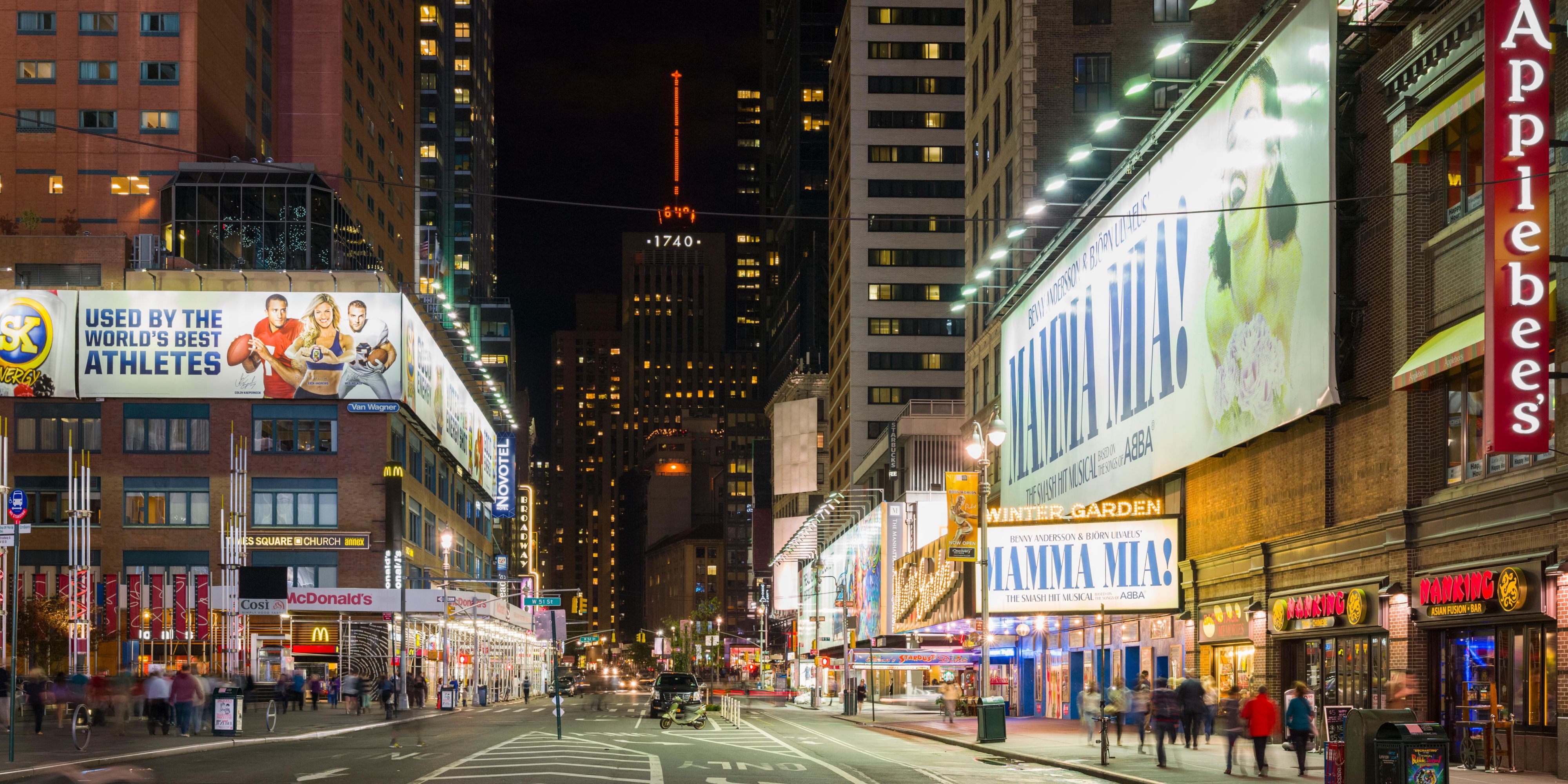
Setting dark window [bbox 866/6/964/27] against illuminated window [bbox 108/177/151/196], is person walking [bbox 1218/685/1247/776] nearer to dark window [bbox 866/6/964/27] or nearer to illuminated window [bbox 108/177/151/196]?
illuminated window [bbox 108/177/151/196]

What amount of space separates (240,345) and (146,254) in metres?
10.9

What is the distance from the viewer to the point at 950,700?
2153 inches

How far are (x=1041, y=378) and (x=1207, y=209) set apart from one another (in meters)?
20.2

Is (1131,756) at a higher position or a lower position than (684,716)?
higher

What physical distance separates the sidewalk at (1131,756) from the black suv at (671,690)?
728 cm

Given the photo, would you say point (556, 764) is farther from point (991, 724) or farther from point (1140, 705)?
point (1140, 705)

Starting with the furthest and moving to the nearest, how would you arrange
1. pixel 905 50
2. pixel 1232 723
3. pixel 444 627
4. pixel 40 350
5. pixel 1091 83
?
pixel 905 50 < pixel 444 627 < pixel 40 350 < pixel 1091 83 < pixel 1232 723

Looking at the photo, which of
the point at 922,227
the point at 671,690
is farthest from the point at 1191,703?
the point at 922,227

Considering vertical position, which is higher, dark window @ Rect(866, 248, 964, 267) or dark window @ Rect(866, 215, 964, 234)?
dark window @ Rect(866, 215, 964, 234)

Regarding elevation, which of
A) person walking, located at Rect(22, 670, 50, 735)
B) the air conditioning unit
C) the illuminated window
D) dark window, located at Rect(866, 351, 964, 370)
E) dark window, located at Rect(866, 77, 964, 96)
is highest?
dark window, located at Rect(866, 77, 964, 96)

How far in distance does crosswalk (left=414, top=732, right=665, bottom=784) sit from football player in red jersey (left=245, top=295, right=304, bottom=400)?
209 feet

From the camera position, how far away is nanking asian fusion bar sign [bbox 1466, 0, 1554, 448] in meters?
24.6

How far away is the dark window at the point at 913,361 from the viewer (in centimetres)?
13650

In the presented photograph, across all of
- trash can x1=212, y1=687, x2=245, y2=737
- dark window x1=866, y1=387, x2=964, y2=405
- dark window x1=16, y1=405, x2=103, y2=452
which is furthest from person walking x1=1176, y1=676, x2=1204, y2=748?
dark window x1=866, y1=387, x2=964, y2=405
